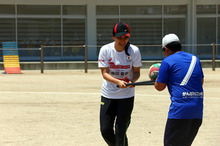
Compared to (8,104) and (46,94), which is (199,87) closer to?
(8,104)

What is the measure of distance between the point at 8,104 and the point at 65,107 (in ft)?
4.77

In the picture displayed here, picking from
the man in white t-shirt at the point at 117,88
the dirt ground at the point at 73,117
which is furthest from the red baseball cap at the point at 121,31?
the dirt ground at the point at 73,117

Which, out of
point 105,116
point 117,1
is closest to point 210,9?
point 117,1

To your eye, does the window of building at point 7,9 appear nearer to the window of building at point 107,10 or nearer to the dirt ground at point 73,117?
the window of building at point 107,10

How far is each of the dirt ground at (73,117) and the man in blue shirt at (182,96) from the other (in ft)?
7.17

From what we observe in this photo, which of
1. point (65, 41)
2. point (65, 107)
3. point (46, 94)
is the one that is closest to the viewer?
point (65, 107)

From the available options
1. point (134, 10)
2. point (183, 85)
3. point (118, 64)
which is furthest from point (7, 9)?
point (183, 85)

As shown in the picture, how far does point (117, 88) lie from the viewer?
5.19 metres

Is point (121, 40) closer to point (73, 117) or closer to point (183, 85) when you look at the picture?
point (183, 85)

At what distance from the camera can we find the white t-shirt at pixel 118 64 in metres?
5.15

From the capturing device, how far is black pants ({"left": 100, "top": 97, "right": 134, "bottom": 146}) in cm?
513

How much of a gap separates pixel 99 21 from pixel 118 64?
21.3m

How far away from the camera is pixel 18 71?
65.9ft

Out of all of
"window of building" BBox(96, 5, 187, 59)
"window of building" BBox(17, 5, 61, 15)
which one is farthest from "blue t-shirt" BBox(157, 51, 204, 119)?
"window of building" BBox(17, 5, 61, 15)
